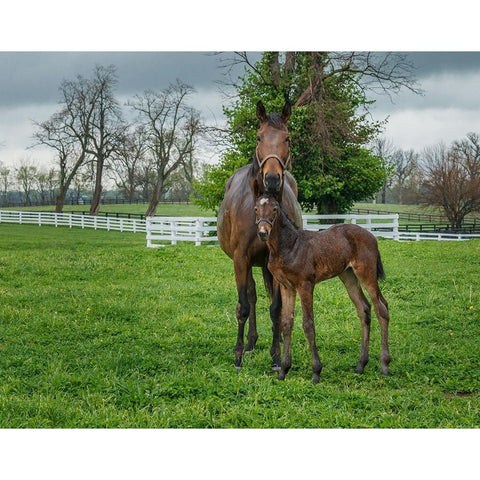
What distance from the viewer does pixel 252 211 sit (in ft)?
16.8

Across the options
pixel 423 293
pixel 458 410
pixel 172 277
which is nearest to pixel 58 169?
pixel 172 277

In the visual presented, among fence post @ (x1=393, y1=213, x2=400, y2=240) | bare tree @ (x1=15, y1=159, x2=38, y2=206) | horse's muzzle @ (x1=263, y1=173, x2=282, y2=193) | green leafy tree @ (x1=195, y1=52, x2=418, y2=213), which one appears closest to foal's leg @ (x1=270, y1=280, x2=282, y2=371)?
horse's muzzle @ (x1=263, y1=173, x2=282, y2=193)

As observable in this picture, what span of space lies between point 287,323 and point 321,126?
5.64m

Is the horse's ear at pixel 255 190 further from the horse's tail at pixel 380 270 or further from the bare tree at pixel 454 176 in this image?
the bare tree at pixel 454 176

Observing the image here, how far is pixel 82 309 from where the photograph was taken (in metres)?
7.31

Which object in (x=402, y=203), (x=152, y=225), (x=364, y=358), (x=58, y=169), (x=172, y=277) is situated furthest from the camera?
(x=152, y=225)

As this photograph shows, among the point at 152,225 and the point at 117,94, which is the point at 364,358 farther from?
the point at 152,225

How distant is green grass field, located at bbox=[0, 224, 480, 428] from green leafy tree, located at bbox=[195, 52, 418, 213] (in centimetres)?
161

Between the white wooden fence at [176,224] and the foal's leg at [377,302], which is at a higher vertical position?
the white wooden fence at [176,224]

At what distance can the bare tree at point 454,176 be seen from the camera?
7.60 m

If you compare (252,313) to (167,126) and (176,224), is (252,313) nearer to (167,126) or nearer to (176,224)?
(167,126)

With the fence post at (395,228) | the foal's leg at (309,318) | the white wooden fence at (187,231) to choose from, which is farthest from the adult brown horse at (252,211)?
the white wooden fence at (187,231)

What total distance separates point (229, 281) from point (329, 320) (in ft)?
8.44

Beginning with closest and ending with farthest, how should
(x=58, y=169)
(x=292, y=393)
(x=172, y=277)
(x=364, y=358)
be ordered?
(x=292, y=393), (x=364, y=358), (x=58, y=169), (x=172, y=277)
